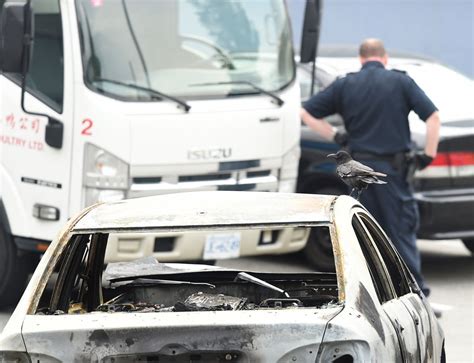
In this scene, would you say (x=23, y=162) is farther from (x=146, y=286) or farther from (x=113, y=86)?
(x=146, y=286)

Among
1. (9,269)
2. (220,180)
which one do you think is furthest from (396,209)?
(9,269)

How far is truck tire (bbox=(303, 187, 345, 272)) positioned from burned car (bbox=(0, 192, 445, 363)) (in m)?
5.16

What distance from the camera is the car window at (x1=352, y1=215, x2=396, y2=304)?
19.0 feet

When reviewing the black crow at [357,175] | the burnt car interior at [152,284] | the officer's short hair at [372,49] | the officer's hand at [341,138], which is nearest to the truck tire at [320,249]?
the officer's hand at [341,138]

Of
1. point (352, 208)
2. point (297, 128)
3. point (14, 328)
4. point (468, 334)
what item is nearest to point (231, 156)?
point (297, 128)

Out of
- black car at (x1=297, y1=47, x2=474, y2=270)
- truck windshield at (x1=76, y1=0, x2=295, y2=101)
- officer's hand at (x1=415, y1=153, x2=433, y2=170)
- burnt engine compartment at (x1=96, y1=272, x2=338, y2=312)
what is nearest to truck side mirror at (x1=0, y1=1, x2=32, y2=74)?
truck windshield at (x1=76, y1=0, x2=295, y2=101)

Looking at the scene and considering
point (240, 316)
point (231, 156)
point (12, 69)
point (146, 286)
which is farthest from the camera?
point (231, 156)

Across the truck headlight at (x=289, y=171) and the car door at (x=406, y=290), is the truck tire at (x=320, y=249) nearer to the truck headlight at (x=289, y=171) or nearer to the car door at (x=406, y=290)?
the truck headlight at (x=289, y=171)

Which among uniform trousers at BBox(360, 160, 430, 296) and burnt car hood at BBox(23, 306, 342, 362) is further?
uniform trousers at BBox(360, 160, 430, 296)

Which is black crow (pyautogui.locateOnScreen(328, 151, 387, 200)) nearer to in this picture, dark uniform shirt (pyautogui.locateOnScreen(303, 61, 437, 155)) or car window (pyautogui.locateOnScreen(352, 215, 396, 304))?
car window (pyautogui.locateOnScreen(352, 215, 396, 304))

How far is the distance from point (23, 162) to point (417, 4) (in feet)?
37.3

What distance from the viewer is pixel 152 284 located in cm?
643

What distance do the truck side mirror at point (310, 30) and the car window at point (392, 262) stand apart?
4.90m

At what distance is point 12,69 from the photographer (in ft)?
32.9
